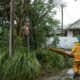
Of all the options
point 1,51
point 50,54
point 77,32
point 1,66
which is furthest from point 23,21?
point 77,32

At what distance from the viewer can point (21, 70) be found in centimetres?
1317

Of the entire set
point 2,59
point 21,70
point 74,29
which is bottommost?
point 21,70

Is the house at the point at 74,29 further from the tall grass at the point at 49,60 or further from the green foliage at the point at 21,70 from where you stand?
the green foliage at the point at 21,70

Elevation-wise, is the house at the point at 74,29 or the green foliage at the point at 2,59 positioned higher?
the house at the point at 74,29

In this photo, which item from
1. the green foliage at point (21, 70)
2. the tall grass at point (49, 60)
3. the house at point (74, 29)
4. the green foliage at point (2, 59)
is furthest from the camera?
the house at point (74, 29)

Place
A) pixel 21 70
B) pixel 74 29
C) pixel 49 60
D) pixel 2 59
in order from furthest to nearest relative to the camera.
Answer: pixel 74 29 < pixel 49 60 < pixel 2 59 < pixel 21 70

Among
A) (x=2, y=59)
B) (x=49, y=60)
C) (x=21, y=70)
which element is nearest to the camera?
(x=21, y=70)

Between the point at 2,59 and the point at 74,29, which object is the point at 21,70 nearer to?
the point at 2,59

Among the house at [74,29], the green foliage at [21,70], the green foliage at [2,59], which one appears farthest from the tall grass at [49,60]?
the house at [74,29]

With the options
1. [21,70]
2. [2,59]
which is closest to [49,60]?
[2,59]

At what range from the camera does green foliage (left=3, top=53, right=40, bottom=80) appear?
515 inches

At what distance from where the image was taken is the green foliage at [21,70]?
13.1 m

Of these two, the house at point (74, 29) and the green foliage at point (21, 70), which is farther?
the house at point (74, 29)

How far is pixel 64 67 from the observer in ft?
63.2
